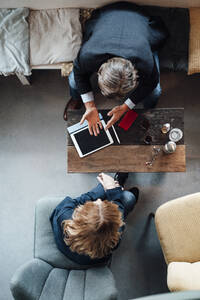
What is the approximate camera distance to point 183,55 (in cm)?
211

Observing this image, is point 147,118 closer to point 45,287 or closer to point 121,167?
point 121,167

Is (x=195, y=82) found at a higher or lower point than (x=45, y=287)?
higher

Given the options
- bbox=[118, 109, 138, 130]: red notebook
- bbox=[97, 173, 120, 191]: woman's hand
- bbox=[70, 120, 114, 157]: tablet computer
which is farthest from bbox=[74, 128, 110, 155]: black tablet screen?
bbox=[97, 173, 120, 191]: woman's hand

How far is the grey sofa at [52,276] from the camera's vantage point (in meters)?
1.49

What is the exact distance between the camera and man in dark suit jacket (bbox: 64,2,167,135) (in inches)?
64.1

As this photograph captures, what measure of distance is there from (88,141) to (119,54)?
0.62 meters

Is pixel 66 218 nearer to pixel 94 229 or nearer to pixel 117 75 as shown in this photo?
pixel 94 229

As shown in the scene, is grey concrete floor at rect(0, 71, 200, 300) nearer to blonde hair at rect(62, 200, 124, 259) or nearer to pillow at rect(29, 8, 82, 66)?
pillow at rect(29, 8, 82, 66)

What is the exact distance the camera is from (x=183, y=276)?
1637 millimetres

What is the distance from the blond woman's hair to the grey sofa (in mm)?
902

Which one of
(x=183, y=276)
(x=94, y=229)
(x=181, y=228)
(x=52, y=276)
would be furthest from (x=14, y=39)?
(x=183, y=276)

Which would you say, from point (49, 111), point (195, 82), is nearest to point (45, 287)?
point (49, 111)

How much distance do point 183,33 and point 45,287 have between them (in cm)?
205

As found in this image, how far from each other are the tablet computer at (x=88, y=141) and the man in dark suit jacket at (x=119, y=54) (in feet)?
0.15
